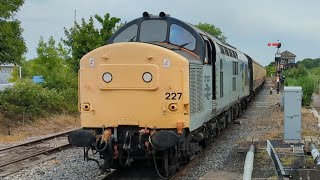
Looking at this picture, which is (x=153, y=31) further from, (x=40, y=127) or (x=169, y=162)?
(x=40, y=127)

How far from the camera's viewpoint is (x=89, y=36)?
26172mm

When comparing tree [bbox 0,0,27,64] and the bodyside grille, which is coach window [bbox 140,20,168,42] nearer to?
the bodyside grille

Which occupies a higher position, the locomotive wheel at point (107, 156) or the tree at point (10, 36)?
the tree at point (10, 36)

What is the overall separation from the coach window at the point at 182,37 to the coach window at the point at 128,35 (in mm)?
823

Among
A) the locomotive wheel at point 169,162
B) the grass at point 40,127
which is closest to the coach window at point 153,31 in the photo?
the locomotive wheel at point 169,162

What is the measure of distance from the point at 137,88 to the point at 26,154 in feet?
19.5

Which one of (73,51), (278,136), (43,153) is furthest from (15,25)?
(278,136)

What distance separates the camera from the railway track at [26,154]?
11.6 m

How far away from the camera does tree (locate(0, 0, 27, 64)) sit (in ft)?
64.2

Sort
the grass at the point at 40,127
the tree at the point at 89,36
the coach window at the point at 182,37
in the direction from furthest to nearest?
the tree at the point at 89,36
the grass at the point at 40,127
the coach window at the point at 182,37

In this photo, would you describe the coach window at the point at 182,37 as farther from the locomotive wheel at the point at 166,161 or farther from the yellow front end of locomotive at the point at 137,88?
the locomotive wheel at the point at 166,161

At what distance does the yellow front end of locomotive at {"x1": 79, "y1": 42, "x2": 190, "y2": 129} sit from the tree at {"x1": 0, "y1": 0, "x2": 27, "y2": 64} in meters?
11.7

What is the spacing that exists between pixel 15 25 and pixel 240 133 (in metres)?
10.7

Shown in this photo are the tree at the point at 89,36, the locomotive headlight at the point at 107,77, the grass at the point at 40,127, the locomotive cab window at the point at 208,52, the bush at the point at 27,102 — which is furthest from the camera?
the tree at the point at 89,36
